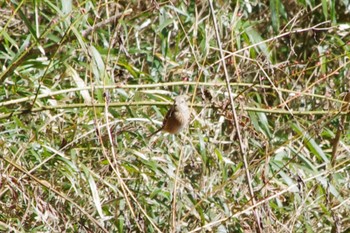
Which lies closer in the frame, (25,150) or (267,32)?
(25,150)

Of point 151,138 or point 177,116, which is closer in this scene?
point 177,116

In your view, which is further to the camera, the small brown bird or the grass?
the grass

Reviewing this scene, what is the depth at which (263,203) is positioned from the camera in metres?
2.43

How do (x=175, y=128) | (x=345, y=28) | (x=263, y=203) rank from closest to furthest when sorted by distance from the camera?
(x=263, y=203) < (x=175, y=128) < (x=345, y=28)

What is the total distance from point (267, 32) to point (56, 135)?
61.1 inches

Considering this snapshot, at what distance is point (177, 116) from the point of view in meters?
2.81

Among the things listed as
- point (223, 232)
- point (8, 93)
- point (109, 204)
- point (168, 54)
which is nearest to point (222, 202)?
point (223, 232)

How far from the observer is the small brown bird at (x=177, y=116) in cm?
277

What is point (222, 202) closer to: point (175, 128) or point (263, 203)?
point (175, 128)

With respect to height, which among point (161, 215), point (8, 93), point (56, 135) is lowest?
point (161, 215)

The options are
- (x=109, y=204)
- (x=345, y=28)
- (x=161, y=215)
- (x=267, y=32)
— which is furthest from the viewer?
(x=267, y=32)

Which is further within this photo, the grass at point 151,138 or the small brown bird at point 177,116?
the grass at point 151,138

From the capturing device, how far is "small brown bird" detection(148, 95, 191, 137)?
277cm

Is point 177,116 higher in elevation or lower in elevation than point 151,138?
higher
